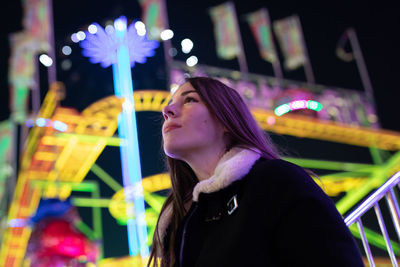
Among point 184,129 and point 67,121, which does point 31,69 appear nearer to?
point 67,121

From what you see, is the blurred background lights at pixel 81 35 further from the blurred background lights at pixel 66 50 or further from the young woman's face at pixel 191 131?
the young woman's face at pixel 191 131

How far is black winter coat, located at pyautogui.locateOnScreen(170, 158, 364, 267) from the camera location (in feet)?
2.87

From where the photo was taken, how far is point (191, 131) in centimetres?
139

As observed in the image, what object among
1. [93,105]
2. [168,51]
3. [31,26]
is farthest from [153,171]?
[31,26]

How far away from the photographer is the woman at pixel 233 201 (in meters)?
0.90

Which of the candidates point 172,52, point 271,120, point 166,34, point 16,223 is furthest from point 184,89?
point 271,120

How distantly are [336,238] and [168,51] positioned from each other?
8.70m

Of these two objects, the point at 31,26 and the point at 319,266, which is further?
the point at 31,26

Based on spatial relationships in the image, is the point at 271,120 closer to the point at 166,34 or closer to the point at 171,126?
the point at 166,34

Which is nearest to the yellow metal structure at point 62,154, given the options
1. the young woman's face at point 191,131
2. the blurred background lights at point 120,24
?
the blurred background lights at point 120,24

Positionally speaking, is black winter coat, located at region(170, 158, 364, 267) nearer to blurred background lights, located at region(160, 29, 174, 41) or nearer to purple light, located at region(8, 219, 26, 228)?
purple light, located at region(8, 219, 26, 228)

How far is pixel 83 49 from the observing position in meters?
8.34

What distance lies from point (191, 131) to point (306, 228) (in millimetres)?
604

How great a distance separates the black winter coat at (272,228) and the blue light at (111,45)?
7322mm
